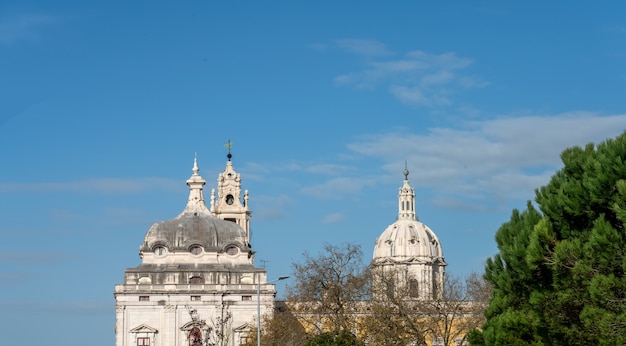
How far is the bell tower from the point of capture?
14050 cm

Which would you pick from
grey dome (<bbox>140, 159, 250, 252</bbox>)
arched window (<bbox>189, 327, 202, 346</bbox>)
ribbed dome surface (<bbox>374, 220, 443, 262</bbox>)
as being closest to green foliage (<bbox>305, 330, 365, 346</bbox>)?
arched window (<bbox>189, 327, 202, 346</bbox>)

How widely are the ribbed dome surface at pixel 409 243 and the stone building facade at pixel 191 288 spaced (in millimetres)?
52585

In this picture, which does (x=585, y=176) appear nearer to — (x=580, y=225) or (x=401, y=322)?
(x=580, y=225)

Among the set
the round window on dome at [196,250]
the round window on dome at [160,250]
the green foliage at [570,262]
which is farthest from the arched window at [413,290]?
the green foliage at [570,262]

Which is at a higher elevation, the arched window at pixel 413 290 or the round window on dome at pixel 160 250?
the round window on dome at pixel 160 250

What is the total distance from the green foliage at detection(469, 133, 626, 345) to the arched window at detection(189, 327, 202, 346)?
64.1 meters

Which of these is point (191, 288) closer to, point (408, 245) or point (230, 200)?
point (230, 200)

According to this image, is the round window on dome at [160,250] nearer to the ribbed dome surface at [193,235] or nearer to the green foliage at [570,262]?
the ribbed dome surface at [193,235]

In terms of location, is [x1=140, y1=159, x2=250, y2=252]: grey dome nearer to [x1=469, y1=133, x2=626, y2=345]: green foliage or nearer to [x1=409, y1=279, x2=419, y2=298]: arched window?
[x1=409, y1=279, x2=419, y2=298]: arched window

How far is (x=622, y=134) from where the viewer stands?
47469 millimetres

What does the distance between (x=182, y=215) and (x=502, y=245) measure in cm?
7239

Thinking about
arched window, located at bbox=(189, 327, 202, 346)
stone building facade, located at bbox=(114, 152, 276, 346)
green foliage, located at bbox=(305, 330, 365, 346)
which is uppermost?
stone building facade, located at bbox=(114, 152, 276, 346)

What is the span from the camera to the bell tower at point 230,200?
140500mm

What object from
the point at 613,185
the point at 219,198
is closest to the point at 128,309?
the point at 219,198
